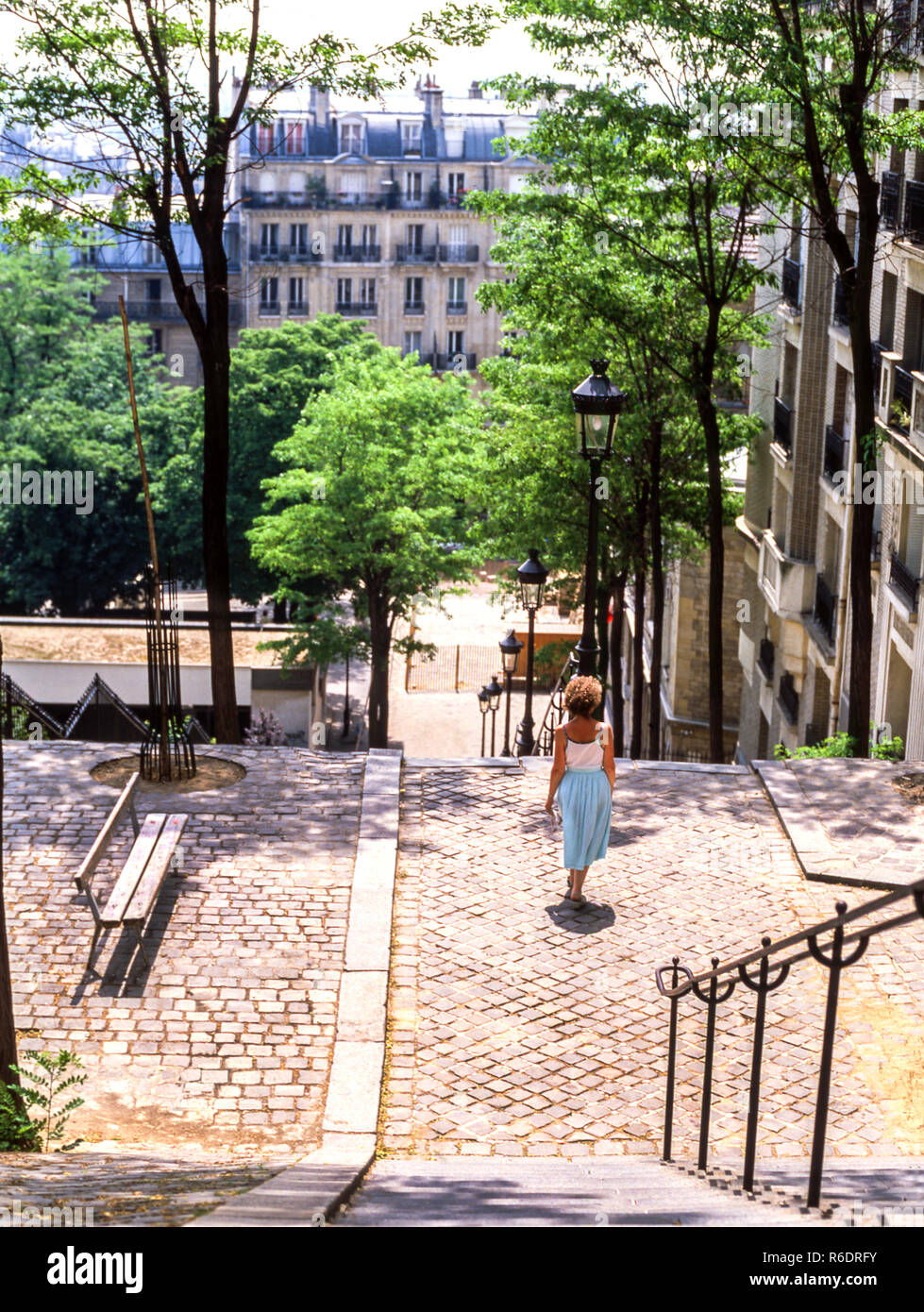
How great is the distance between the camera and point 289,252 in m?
71.3

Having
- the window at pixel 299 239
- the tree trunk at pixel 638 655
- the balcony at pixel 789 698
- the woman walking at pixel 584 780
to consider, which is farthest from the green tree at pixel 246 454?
the woman walking at pixel 584 780

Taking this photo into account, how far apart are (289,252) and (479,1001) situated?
214 ft

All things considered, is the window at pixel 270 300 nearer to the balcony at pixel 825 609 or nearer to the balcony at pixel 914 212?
the balcony at pixel 825 609

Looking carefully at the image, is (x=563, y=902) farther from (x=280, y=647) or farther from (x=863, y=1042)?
(x=280, y=647)

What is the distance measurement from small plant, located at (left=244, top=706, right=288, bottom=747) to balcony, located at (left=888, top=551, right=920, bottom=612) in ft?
36.1

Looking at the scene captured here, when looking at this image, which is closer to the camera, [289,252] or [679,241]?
[679,241]

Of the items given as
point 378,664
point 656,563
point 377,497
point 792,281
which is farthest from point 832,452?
point 378,664

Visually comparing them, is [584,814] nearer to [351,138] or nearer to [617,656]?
[617,656]

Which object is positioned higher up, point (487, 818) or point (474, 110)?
point (474, 110)

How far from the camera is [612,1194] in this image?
644 cm

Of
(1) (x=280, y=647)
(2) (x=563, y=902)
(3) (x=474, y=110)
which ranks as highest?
(3) (x=474, y=110)

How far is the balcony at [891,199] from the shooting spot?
2216cm

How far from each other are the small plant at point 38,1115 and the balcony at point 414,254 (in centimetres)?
6651
